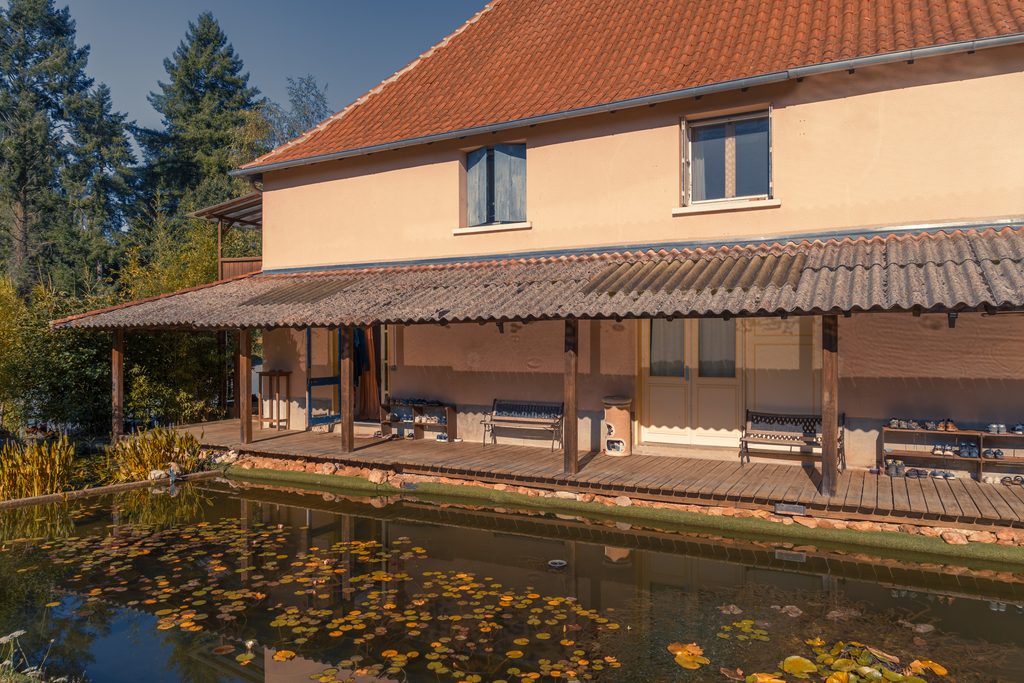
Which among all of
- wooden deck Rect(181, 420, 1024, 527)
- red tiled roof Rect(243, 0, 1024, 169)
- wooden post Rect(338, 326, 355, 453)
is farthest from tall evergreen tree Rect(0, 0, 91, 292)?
wooden deck Rect(181, 420, 1024, 527)

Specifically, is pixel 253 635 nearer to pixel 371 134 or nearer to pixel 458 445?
pixel 458 445

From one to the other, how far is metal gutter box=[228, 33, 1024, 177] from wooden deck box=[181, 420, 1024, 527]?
19.0ft

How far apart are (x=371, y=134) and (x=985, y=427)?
12.1 m

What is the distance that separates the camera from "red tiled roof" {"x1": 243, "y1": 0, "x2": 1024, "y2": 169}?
34.6 feet

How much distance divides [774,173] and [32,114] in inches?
1912

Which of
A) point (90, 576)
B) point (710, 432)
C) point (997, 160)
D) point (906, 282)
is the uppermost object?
point (997, 160)

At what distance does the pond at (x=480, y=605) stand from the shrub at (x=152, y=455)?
251 cm

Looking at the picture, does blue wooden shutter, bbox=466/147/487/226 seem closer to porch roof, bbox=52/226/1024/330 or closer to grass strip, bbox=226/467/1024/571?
porch roof, bbox=52/226/1024/330

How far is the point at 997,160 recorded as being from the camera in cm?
943

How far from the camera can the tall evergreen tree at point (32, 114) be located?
4197 centimetres

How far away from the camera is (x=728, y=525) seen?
346 inches

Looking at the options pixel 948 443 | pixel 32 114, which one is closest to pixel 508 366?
pixel 948 443

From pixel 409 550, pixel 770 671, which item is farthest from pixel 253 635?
pixel 770 671

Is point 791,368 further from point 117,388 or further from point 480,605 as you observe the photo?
point 117,388
